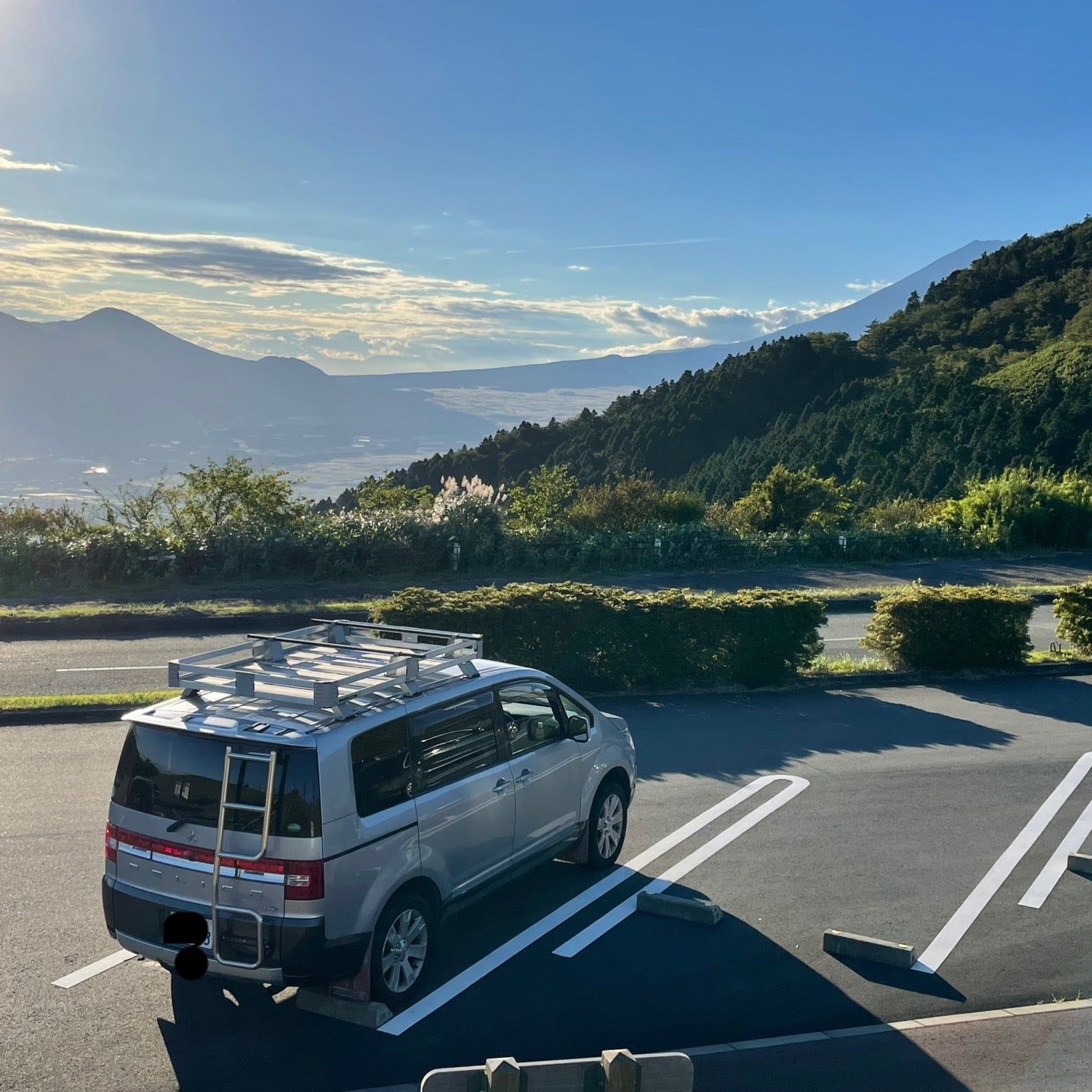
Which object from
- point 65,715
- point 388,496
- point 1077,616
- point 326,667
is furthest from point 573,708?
point 388,496

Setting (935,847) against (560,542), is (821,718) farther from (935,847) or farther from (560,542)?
(560,542)

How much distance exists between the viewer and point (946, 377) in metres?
70.7

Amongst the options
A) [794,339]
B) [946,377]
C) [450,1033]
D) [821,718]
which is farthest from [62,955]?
[794,339]

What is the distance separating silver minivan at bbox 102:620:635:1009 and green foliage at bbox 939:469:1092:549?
27018mm

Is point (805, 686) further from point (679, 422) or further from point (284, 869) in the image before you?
point (679, 422)

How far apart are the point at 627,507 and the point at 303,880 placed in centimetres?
2440

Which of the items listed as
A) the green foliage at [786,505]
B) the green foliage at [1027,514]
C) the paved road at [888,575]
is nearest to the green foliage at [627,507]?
the green foliage at [786,505]

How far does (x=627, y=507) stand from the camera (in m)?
29.7

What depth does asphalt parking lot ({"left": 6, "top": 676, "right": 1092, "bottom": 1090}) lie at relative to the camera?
5875mm

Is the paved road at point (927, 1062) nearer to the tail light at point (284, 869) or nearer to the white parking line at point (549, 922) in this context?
the white parking line at point (549, 922)

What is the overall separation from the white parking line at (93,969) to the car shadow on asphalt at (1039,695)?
1091 centimetres

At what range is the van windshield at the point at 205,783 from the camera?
570cm

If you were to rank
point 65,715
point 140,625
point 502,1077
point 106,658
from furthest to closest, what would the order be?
point 140,625, point 106,658, point 65,715, point 502,1077

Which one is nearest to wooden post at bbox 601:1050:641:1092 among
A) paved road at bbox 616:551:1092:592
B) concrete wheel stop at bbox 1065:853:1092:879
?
concrete wheel stop at bbox 1065:853:1092:879
